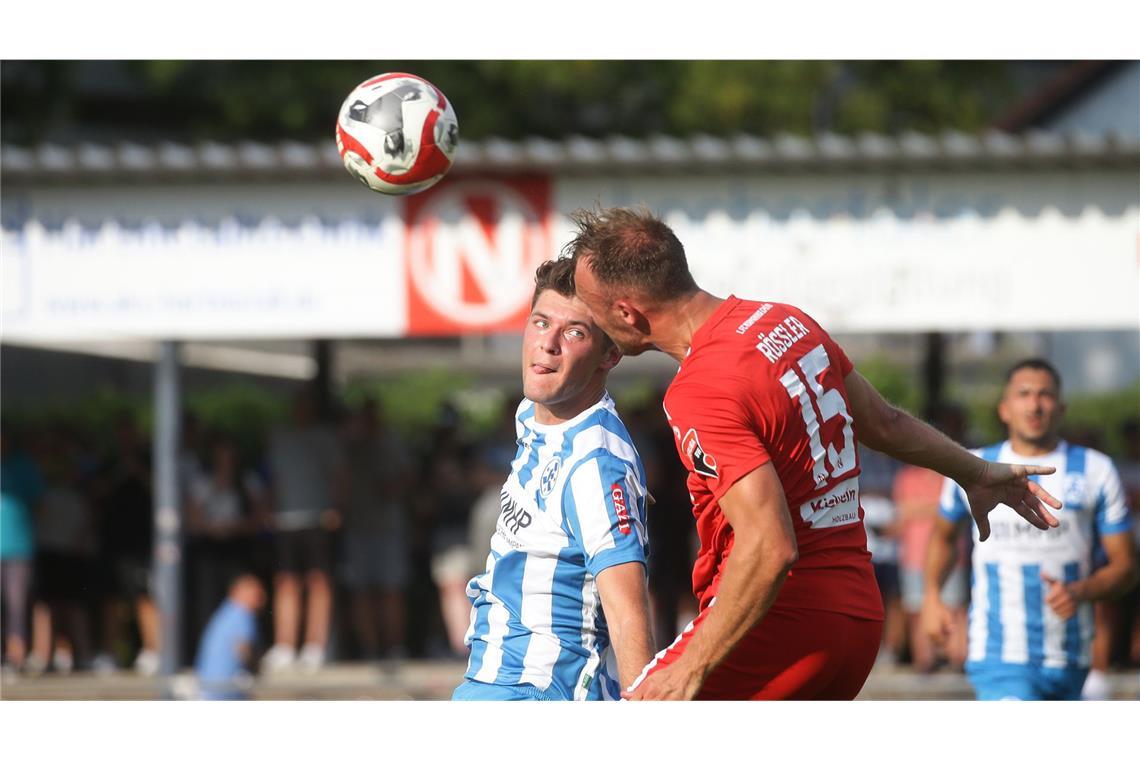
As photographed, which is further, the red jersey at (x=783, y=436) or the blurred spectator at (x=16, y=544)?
the blurred spectator at (x=16, y=544)

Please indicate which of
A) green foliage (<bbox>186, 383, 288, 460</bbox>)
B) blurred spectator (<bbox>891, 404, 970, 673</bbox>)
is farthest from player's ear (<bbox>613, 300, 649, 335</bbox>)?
green foliage (<bbox>186, 383, 288, 460</bbox>)

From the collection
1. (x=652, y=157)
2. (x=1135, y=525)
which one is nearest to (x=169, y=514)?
(x=652, y=157)

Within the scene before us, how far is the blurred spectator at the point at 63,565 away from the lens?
41.2 feet

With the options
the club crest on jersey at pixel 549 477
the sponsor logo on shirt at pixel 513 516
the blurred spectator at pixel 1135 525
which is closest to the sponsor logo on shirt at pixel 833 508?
the club crest on jersey at pixel 549 477

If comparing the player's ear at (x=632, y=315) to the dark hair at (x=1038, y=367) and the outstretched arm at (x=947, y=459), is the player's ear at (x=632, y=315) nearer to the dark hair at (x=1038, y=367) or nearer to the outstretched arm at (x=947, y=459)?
the outstretched arm at (x=947, y=459)

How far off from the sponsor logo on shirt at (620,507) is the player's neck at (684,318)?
46 centimetres

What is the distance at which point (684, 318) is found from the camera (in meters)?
4.22

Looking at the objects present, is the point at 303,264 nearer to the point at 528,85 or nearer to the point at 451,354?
the point at 451,354

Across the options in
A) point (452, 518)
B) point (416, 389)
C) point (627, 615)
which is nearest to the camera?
point (627, 615)

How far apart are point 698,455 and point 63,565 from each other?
10.1 m

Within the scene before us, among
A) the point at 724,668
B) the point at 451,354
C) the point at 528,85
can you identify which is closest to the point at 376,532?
the point at 724,668

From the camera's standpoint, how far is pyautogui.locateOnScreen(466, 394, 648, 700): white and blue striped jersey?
14.5 ft

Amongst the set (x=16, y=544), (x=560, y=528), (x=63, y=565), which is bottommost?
(x=63, y=565)

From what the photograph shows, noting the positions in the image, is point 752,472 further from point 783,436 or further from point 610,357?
point 610,357
